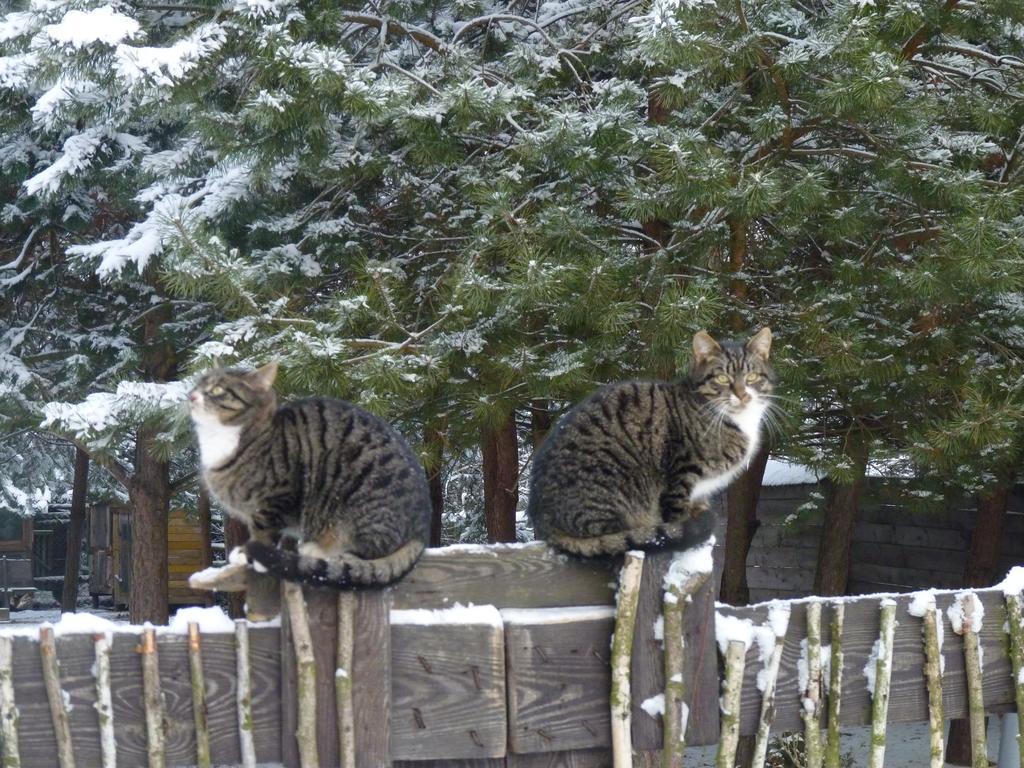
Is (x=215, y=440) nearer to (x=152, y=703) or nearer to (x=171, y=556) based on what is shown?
(x=152, y=703)

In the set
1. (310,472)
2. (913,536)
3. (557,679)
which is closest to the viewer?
(557,679)

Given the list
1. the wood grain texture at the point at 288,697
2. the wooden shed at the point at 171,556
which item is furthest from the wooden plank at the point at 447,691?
the wooden shed at the point at 171,556

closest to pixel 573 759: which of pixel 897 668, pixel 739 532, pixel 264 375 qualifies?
pixel 897 668

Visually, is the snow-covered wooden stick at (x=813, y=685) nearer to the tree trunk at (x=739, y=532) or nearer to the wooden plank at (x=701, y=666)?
the wooden plank at (x=701, y=666)

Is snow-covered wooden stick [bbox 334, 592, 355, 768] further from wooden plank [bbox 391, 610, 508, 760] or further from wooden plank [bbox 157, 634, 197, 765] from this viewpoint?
wooden plank [bbox 157, 634, 197, 765]

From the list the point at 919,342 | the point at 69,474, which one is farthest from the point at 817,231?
the point at 69,474

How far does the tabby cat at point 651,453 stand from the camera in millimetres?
3074

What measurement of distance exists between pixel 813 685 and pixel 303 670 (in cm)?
148

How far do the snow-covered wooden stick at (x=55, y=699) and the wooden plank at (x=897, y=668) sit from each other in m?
1.74

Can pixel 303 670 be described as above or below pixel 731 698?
above

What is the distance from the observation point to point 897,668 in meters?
3.20

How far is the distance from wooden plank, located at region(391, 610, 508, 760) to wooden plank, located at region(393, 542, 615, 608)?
93 millimetres

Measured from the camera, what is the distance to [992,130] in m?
5.56

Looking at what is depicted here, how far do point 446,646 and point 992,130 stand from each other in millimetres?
4409
